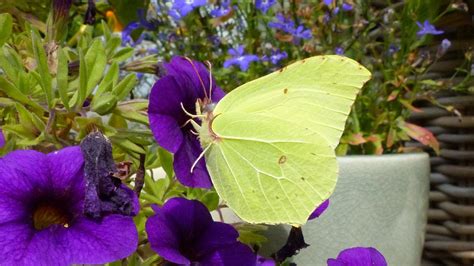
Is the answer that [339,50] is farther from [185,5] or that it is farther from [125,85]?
[125,85]

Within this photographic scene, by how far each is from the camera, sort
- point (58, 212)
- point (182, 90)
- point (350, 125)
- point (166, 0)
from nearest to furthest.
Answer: point (58, 212) → point (182, 90) → point (350, 125) → point (166, 0)

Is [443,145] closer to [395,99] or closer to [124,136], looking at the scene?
[395,99]

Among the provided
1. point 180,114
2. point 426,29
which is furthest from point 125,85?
point 426,29

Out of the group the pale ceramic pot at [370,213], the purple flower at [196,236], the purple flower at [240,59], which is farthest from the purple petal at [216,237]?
the purple flower at [240,59]

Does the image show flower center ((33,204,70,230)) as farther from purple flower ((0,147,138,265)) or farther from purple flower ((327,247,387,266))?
purple flower ((327,247,387,266))

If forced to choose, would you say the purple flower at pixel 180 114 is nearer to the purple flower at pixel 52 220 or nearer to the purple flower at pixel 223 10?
the purple flower at pixel 52 220

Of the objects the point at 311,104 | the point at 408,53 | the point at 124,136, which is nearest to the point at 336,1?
the point at 408,53

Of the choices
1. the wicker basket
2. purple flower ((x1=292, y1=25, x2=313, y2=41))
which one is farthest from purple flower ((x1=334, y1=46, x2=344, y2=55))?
the wicker basket
